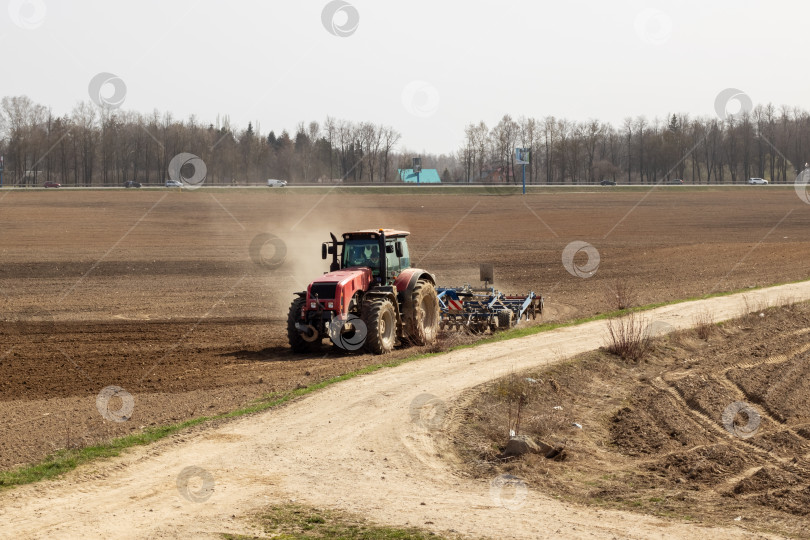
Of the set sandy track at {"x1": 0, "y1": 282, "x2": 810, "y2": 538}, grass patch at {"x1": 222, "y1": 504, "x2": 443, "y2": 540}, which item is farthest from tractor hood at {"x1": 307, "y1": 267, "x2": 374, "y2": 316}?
grass patch at {"x1": 222, "y1": 504, "x2": 443, "y2": 540}

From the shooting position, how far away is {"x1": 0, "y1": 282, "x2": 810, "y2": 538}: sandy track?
10133 millimetres

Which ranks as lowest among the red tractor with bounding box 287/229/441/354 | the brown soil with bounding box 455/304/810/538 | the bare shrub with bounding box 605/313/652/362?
the brown soil with bounding box 455/304/810/538

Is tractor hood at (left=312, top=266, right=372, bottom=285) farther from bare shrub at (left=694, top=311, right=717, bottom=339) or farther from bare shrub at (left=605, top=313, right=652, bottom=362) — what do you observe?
bare shrub at (left=694, top=311, right=717, bottom=339)

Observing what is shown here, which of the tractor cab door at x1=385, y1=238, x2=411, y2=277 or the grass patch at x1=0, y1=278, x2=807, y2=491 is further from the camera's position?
the tractor cab door at x1=385, y1=238, x2=411, y2=277

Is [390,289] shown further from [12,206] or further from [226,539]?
[12,206]

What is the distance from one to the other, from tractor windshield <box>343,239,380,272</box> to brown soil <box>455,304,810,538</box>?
558cm

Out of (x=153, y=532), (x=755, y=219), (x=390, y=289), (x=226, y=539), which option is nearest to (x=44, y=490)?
(x=153, y=532)

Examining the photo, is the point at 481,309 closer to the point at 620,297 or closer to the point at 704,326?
the point at 620,297

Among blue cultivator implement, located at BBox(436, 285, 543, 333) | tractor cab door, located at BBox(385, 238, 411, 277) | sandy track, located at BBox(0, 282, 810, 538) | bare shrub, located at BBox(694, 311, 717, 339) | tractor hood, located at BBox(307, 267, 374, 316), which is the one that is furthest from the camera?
blue cultivator implement, located at BBox(436, 285, 543, 333)

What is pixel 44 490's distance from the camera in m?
11.2

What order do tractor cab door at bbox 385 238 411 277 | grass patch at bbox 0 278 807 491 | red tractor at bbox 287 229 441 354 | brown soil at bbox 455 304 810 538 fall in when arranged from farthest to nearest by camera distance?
tractor cab door at bbox 385 238 411 277 → red tractor at bbox 287 229 441 354 → grass patch at bbox 0 278 807 491 → brown soil at bbox 455 304 810 538

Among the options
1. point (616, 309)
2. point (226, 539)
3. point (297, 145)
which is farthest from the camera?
point (297, 145)

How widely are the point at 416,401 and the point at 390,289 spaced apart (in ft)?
17.7

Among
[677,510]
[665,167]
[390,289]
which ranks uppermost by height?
[665,167]
